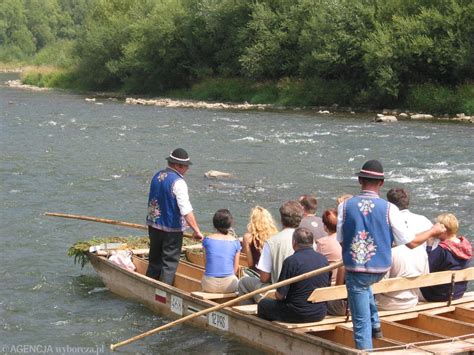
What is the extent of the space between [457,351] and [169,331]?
155 inches

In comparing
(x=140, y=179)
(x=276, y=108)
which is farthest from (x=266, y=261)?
(x=276, y=108)

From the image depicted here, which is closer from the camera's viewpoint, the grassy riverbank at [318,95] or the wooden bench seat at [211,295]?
the wooden bench seat at [211,295]

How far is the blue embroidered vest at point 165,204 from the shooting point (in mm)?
10867

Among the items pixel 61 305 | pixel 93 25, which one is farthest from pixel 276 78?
pixel 61 305

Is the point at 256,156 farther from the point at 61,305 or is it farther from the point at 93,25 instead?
the point at 93,25

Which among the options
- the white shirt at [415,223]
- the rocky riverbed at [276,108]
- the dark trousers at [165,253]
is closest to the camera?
the white shirt at [415,223]

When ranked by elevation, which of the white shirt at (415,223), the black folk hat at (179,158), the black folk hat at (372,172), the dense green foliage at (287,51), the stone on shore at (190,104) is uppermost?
the dense green foliage at (287,51)

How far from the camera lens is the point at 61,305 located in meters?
12.2

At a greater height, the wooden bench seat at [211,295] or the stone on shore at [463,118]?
the stone on shore at [463,118]

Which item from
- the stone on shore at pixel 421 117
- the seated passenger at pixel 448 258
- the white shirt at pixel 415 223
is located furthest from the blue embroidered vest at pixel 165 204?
the stone on shore at pixel 421 117

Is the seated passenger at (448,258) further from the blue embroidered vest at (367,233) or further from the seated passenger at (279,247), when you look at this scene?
the blue embroidered vest at (367,233)

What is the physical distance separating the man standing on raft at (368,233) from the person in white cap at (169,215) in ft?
10.1

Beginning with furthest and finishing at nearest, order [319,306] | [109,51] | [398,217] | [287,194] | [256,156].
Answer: [109,51] → [256,156] → [287,194] → [319,306] → [398,217]

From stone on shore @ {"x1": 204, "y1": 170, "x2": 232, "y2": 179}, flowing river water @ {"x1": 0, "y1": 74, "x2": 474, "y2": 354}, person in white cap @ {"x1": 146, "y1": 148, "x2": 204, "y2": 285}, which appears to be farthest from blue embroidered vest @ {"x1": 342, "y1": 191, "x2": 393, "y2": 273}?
stone on shore @ {"x1": 204, "y1": 170, "x2": 232, "y2": 179}
